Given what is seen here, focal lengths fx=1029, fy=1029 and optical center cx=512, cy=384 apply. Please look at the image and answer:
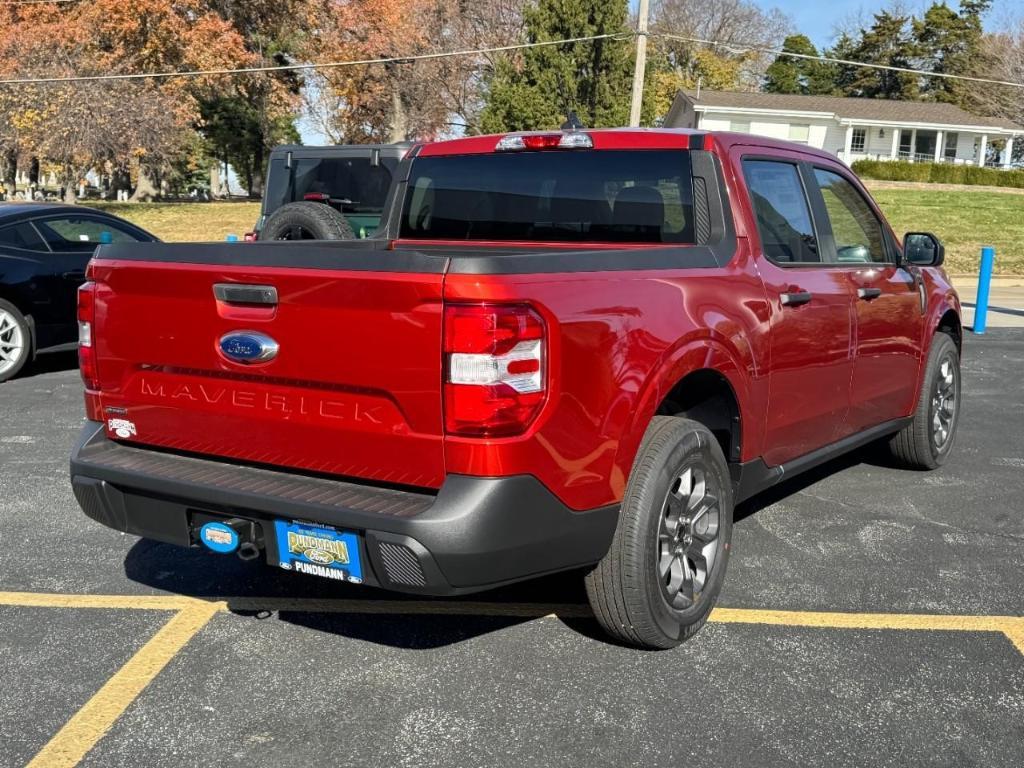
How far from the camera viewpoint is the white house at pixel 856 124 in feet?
178

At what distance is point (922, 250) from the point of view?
17.8 feet

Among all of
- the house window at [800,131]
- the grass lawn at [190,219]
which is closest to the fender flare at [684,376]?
the grass lawn at [190,219]

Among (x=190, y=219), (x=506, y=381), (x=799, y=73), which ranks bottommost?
(x=190, y=219)

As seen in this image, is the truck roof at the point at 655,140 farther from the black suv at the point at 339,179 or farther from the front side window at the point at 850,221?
the black suv at the point at 339,179

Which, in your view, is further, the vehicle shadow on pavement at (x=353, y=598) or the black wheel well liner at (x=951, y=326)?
the black wheel well liner at (x=951, y=326)

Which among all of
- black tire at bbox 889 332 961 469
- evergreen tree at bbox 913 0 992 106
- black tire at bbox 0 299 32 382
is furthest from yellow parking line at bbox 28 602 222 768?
evergreen tree at bbox 913 0 992 106

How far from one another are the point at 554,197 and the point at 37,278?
6.25 meters

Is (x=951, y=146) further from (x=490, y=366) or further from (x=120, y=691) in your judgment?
(x=120, y=691)

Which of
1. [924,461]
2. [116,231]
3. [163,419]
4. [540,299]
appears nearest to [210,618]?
[163,419]

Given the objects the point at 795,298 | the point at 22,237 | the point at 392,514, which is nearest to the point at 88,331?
the point at 392,514

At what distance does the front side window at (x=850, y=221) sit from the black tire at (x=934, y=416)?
0.96 metres

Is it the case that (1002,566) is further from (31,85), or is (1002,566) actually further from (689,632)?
(31,85)

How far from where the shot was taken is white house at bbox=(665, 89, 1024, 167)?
54.2 meters

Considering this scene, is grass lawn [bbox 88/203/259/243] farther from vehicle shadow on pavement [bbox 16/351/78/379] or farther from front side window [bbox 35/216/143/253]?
front side window [bbox 35/216/143/253]
